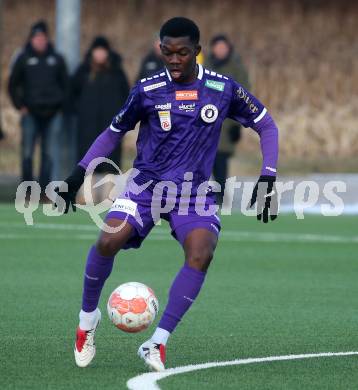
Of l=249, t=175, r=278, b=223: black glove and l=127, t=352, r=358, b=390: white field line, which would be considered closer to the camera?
l=127, t=352, r=358, b=390: white field line

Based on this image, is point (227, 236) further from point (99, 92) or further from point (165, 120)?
point (165, 120)

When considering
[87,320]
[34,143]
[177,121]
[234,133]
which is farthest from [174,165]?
[34,143]

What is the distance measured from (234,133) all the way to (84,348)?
12209 mm

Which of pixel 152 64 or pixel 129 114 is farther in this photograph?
pixel 152 64

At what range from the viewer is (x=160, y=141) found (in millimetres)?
8500

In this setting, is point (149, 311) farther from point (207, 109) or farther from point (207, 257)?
point (207, 109)

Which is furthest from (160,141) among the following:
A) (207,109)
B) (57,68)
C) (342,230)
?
(57,68)

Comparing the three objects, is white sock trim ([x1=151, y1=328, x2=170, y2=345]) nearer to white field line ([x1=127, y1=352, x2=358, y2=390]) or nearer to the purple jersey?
white field line ([x1=127, y1=352, x2=358, y2=390])

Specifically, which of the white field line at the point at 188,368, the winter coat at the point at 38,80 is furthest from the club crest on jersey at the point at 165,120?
the winter coat at the point at 38,80

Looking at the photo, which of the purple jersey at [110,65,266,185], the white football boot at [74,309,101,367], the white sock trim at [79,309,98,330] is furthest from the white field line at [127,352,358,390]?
the purple jersey at [110,65,266,185]

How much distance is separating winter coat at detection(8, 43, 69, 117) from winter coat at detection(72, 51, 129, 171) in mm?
417

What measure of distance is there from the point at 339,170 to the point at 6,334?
54.7 ft

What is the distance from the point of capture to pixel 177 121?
27.8ft

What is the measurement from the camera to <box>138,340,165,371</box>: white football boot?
7.97 metres
